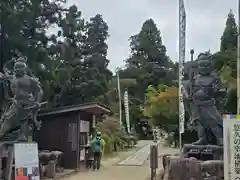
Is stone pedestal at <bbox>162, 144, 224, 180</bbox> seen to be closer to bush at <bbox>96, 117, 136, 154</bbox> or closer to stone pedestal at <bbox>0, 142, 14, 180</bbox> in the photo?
stone pedestal at <bbox>0, 142, 14, 180</bbox>

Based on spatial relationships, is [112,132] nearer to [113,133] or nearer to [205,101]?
[113,133]

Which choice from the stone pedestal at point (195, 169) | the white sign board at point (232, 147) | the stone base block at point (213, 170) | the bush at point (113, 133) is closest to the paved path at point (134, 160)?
the bush at point (113, 133)

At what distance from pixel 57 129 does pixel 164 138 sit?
690 inches

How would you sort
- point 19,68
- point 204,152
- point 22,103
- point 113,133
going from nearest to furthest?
point 204,152 → point 22,103 → point 19,68 → point 113,133

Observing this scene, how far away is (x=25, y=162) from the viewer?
6711 mm

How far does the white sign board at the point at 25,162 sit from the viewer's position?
6605mm

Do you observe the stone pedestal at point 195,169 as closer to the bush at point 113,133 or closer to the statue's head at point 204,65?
the statue's head at point 204,65

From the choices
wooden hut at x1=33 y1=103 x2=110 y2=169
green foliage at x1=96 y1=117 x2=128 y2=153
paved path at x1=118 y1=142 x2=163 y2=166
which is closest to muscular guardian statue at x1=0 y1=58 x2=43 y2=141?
wooden hut at x1=33 y1=103 x2=110 y2=169

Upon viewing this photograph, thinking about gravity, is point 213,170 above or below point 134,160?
above

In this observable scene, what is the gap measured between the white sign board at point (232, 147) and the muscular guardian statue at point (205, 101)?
4445mm

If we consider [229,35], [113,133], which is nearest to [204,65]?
[113,133]

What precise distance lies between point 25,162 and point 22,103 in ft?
12.3

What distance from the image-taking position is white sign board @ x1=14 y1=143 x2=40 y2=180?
6.61 metres

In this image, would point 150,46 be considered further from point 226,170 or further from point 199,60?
point 226,170
